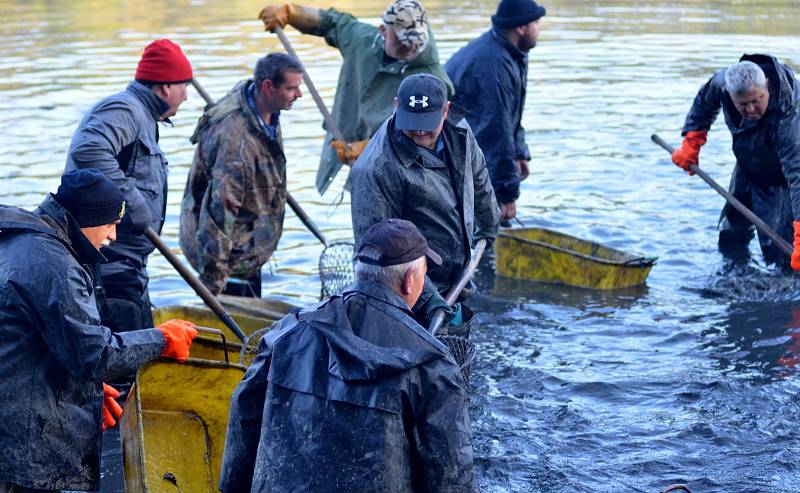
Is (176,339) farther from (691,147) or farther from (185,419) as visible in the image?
(691,147)

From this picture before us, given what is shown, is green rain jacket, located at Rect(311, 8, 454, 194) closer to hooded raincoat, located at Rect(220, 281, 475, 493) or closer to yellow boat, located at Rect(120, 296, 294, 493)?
yellow boat, located at Rect(120, 296, 294, 493)

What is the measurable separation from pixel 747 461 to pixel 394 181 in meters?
2.58

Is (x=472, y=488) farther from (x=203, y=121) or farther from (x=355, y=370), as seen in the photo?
(x=203, y=121)

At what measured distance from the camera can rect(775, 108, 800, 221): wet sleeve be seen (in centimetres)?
815

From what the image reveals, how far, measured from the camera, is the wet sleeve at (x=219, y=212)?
23.0 feet

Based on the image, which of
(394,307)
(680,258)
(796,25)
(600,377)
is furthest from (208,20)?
(394,307)

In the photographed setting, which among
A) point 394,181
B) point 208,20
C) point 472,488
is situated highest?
point 394,181

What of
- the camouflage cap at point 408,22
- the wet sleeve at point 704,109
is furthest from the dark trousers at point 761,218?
the camouflage cap at point 408,22

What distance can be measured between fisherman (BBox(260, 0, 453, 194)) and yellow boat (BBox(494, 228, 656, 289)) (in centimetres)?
164

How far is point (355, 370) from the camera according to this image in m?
3.50

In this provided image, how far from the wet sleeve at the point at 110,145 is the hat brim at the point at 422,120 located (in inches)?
63.3

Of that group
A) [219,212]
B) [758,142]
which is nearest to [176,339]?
[219,212]

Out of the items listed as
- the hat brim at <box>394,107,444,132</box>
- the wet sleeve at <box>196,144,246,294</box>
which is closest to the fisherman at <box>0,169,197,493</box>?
the hat brim at <box>394,107,444,132</box>

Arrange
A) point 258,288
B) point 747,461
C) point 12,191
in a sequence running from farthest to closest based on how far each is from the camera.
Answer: point 12,191, point 258,288, point 747,461
